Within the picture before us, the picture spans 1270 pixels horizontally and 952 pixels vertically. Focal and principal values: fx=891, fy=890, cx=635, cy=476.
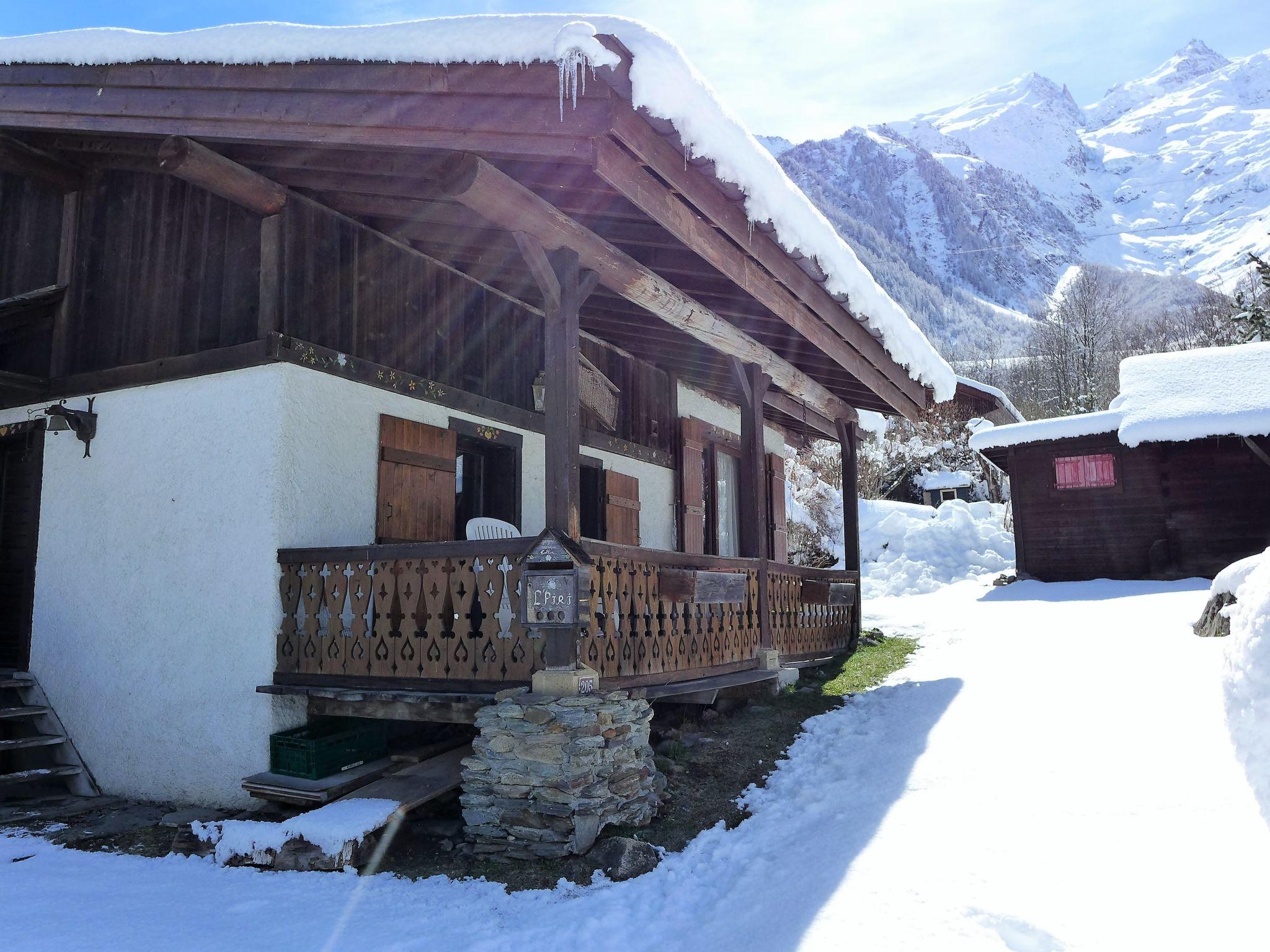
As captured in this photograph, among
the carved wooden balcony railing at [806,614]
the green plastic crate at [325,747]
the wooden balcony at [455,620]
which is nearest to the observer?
the wooden balcony at [455,620]

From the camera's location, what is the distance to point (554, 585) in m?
4.68

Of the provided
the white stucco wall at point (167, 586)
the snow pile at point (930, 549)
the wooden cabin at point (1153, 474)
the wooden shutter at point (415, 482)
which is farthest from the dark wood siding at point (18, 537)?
the snow pile at point (930, 549)

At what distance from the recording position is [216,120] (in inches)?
199

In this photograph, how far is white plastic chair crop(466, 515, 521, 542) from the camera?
6.55 metres

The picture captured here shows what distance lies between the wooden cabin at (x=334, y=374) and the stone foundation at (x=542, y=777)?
24 centimetres

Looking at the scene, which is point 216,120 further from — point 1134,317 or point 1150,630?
point 1134,317

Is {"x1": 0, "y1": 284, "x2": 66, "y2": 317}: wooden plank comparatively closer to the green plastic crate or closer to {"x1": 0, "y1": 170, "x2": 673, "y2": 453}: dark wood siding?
{"x1": 0, "y1": 170, "x2": 673, "y2": 453}: dark wood siding

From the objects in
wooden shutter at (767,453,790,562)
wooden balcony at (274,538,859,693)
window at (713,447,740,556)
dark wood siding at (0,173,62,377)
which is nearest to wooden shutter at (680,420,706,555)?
window at (713,447,740,556)

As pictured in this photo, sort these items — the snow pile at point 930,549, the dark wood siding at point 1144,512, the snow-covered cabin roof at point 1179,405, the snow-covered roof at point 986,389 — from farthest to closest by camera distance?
1. the snow pile at point 930,549
2. the snow-covered roof at point 986,389
3. the dark wood siding at point 1144,512
4. the snow-covered cabin roof at point 1179,405

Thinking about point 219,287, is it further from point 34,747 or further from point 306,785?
point 34,747

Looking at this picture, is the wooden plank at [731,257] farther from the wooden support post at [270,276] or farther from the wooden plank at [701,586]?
the wooden support post at [270,276]

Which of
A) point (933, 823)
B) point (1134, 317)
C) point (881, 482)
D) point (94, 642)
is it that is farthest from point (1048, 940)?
point (1134, 317)

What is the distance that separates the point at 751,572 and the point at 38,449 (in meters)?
5.81

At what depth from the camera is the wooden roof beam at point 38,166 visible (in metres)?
6.62
